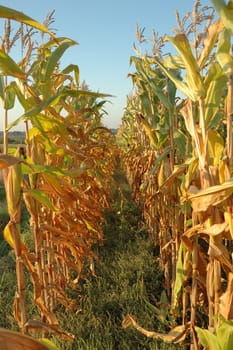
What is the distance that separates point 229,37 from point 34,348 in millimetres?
1247

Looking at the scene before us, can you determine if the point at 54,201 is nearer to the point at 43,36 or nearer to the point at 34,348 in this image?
the point at 43,36

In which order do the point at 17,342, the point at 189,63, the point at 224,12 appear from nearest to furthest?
the point at 17,342, the point at 224,12, the point at 189,63

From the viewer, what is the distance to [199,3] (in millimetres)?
1635

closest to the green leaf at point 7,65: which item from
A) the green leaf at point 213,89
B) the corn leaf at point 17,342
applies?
the green leaf at point 213,89

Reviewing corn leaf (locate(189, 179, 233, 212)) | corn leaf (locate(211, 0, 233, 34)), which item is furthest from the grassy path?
corn leaf (locate(211, 0, 233, 34))

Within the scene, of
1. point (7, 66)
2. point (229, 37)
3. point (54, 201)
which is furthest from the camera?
point (54, 201)

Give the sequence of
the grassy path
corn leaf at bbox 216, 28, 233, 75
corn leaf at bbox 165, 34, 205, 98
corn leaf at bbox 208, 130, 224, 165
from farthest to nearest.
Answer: the grassy path → corn leaf at bbox 208, 130, 224, 165 → corn leaf at bbox 165, 34, 205, 98 → corn leaf at bbox 216, 28, 233, 75

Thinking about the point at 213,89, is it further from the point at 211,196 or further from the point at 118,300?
the point at 118,300

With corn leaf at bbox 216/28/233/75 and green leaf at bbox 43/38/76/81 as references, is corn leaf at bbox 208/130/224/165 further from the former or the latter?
green leaf at bbox 43/38/76/81

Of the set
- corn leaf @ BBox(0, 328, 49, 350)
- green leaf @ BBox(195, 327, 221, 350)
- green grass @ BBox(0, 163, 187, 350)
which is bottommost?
green grass @ BBox(0, 163, 187, 350)

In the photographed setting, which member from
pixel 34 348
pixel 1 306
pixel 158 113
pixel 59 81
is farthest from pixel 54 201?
pixel 34 348

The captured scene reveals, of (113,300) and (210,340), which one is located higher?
(210,340)

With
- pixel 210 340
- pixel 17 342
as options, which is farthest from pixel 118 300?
pixel 17 342

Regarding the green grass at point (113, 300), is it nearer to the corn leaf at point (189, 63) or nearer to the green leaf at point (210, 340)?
the green leaf at point (210, 340)
